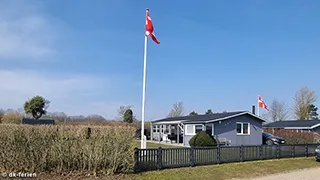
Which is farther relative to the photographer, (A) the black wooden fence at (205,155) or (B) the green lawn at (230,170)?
(A) the black wooden fence at (205,155)

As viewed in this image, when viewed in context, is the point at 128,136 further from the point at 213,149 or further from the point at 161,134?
the point at 161,134

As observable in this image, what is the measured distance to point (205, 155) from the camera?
45.3 feet

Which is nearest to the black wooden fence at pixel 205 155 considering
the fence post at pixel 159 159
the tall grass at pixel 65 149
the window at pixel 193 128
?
the fence post at pixel 159 159

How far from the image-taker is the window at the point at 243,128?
2706 cm

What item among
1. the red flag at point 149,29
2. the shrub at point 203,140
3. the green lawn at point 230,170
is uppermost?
the red flag at point 149,29

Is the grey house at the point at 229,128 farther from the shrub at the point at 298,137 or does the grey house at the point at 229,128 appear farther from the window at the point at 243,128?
the shrub at the point at 298,137

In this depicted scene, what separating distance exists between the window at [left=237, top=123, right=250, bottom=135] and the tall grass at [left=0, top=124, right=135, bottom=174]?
17.8m

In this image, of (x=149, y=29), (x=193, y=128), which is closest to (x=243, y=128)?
(x=193, y=128)

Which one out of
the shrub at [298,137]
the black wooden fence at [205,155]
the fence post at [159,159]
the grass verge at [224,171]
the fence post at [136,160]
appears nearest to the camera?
the grass verge at [224,171]

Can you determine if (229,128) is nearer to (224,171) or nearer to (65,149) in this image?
(224,171)

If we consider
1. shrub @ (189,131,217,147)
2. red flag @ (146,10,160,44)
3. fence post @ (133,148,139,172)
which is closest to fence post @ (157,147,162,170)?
fence post @ (133,148,139,172)

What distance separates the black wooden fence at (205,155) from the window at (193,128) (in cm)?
953

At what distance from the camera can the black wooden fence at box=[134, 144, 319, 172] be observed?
1166cm

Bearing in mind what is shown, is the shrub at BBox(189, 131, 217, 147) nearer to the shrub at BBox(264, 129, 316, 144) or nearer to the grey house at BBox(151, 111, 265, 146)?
the grey house at BBox(151, 111, 265, 146)
